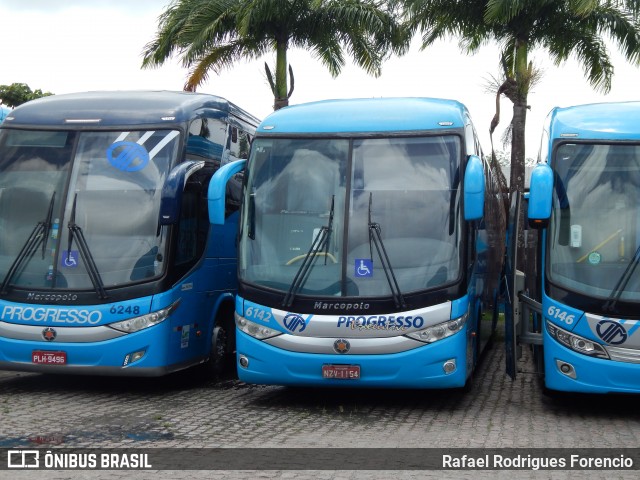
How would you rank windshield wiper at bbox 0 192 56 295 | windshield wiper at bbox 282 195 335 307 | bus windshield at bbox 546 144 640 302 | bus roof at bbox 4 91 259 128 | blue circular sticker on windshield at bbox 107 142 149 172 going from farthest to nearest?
bus roof at bbox 4 91 259 128, blue circular sticker on windshield at bbox 107 142 149 172, windshield wiper at bbox 0 192 56 295, windshield wiper at bbox 282 195 335 307, bus windshield at bbox 546 144 640 302

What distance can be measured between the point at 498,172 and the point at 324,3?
5.90 m

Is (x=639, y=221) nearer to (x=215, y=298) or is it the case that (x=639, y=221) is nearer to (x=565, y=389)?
(x=565, y=389)

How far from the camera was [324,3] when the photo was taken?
21.8 metres

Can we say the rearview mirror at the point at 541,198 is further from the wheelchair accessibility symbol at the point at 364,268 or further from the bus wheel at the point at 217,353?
the bus wheel at the point at 217,353

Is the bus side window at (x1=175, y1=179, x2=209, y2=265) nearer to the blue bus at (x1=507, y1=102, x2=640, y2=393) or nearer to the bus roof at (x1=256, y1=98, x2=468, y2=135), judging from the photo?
the bus roof at (x1=256, y1=98, x2=468, y2=135)

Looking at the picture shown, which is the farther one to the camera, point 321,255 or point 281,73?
point 281,73

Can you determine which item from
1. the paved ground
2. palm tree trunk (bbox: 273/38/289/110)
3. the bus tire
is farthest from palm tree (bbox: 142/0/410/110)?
the paved ground

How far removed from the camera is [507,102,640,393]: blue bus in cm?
968

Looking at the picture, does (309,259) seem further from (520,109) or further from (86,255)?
(520,109)

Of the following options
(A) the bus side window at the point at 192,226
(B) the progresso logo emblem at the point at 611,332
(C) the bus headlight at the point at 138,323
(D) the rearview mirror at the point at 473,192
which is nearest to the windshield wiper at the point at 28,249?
(C) the bus headlight at the point at 138,323

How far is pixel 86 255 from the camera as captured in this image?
11.0m

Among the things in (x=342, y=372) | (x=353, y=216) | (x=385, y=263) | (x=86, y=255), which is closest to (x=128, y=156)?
(x=86, y=255)

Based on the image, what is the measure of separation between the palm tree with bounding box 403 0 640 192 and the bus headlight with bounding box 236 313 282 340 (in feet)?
32.9

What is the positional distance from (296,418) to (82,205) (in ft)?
11.5
